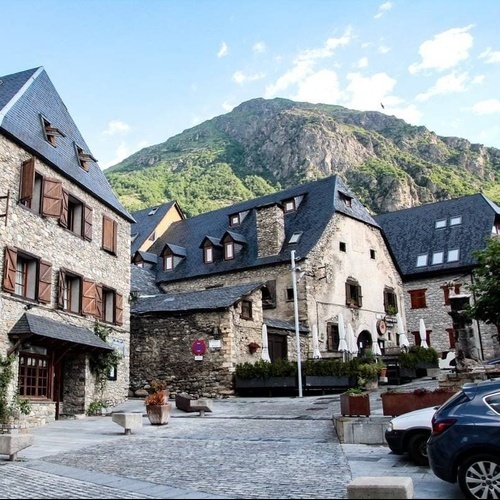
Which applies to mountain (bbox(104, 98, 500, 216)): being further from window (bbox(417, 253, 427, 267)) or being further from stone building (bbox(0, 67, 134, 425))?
stone building (bbox(0, 67, 134, 425))

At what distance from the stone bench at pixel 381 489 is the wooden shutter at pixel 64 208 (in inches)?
591

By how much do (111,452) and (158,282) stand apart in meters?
24.6

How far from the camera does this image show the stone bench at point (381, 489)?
568 cm

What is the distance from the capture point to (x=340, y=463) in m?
8.86

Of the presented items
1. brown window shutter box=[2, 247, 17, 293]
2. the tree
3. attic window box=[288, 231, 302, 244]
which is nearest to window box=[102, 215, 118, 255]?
brown window shutter box=[2, 247, 17, 293]

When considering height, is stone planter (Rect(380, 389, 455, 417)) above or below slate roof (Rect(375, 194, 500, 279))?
below

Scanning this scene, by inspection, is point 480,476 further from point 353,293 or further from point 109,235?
point 353,293

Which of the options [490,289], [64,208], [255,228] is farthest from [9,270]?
[255,228]

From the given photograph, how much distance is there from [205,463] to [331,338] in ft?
69.9

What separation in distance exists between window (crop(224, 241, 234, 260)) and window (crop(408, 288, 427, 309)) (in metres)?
13.6

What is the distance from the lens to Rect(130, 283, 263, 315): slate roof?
78.7 ft

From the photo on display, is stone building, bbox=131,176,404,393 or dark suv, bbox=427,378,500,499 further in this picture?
stone building, bbox=131,176,404,393

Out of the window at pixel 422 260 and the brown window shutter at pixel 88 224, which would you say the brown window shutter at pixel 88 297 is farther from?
the window at pixel 422 260

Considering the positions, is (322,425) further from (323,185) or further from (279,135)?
(279,135)
